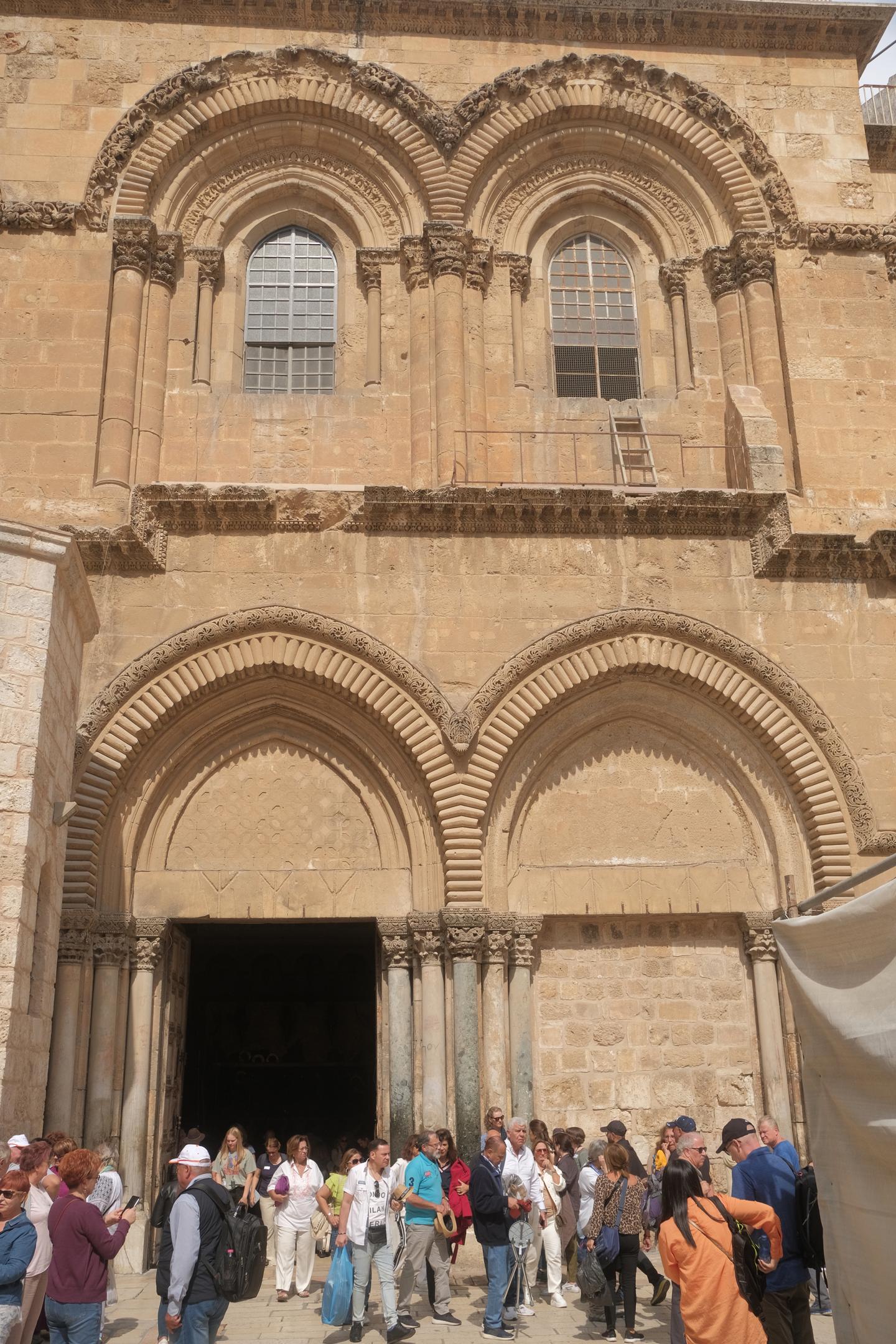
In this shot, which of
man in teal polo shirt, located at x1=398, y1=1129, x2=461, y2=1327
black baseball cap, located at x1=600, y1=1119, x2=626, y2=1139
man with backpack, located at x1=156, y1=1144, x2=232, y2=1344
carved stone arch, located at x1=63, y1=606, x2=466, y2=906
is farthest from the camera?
carved stone arch, located at x1=63, y1=606, x2=466, y2=906

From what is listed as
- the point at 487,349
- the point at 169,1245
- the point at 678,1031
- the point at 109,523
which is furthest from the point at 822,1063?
the point at 487,349

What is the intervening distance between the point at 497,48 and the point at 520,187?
74.0 inches

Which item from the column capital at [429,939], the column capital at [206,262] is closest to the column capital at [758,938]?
the column capital at [429,939]

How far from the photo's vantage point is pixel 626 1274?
9281 mm

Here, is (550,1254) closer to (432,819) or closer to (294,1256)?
(294,1256)

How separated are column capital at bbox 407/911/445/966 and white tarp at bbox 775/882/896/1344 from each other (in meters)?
7.04

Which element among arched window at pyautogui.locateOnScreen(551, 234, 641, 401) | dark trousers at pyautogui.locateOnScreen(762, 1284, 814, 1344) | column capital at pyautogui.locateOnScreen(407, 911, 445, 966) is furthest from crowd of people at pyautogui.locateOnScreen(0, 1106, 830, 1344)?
arched window at pyautogui.locateOnScreen(551, 234, 641, 401)

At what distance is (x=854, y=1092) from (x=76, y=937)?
350 inches

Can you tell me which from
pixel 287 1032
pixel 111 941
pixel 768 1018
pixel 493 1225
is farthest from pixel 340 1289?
pixel 287 1032

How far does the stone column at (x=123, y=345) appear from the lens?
48.3 ft

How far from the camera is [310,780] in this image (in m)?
14.0

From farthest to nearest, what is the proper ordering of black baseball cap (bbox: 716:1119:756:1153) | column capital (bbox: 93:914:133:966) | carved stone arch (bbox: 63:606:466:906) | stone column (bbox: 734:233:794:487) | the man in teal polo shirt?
stone column (bbox: 734:233:794:487) < carved stone arch (bbox: 63:606:466:906) < column capital (bbox: 93:914:133:966) < the man in teal polo shirt < black baseball cap (bbox: 716:1119:756:1153)

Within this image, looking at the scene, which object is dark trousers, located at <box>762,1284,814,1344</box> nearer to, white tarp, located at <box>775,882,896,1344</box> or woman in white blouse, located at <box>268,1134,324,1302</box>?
white tarp, located at <box>775,882,896,1344</box>

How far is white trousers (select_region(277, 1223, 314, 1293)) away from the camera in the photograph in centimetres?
1102
